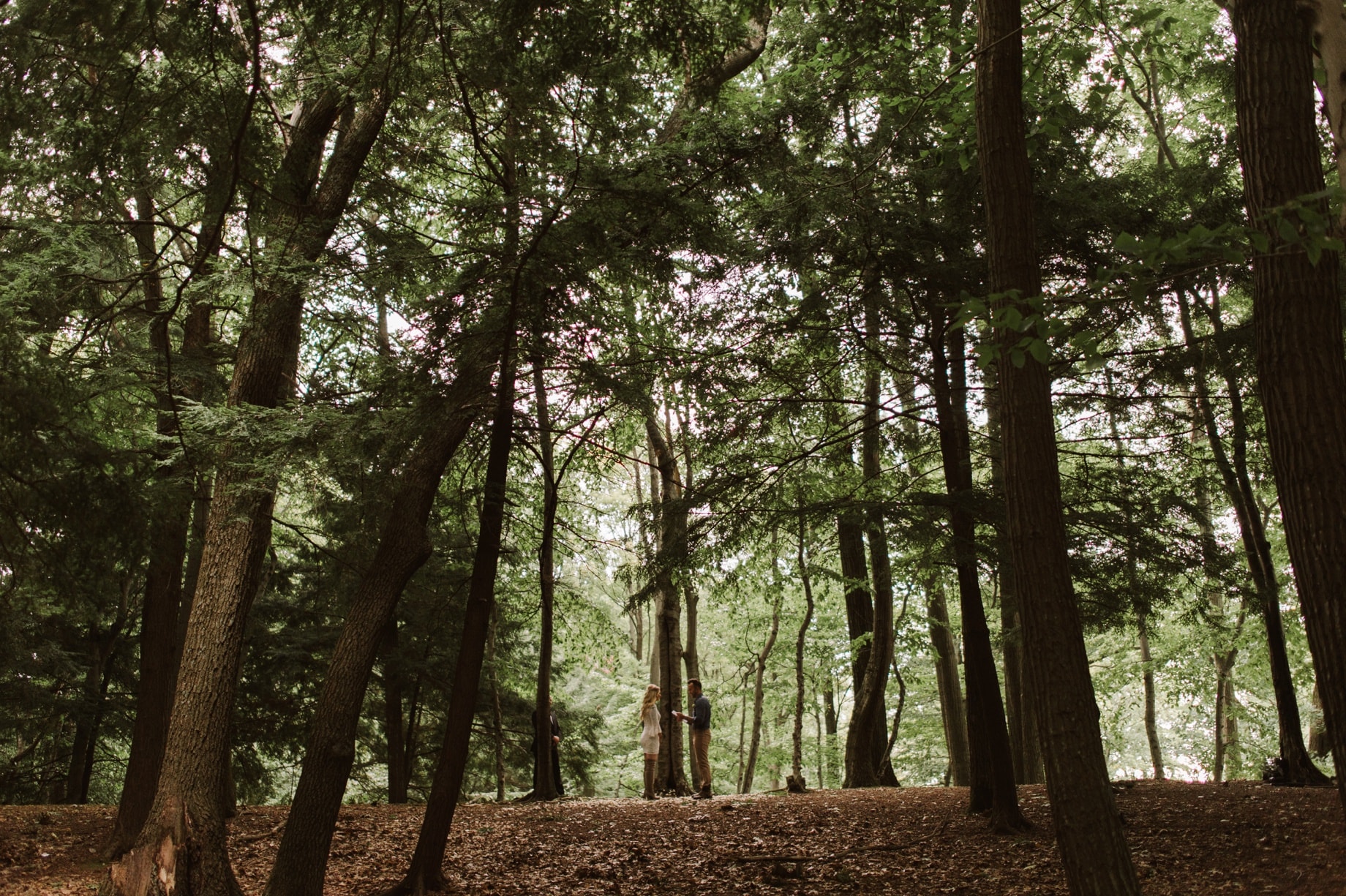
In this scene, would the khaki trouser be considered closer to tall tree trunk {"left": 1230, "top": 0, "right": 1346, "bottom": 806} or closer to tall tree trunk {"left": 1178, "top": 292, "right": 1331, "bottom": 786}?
tall tree trunk {"left": 1178, "top": 292, "right": 1331, "bottom": 786}

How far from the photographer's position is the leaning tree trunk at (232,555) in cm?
662

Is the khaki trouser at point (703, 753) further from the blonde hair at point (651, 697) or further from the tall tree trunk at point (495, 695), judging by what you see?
the tall tree trunk at point (495, 695)

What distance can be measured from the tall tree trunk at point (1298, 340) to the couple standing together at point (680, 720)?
9252 mm

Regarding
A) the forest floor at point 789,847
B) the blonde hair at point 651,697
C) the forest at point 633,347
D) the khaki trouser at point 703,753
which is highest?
the forest at point 633,347

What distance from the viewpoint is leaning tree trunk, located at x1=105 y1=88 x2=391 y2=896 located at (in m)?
6.62

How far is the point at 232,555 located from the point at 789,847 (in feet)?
18.3

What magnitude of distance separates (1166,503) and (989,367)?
7.07 ft

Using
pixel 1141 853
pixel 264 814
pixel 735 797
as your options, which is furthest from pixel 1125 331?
pixel 264 814

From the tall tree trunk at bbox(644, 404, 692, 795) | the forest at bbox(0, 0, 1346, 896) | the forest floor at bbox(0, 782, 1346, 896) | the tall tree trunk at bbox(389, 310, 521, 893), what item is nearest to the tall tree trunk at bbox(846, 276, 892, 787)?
the forest at bbox(0, 0, 1346, 896)

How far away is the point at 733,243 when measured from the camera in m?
8.23

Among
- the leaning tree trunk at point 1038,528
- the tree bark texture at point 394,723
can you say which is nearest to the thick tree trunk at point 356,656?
the leaning tree trunk at point 1038,528

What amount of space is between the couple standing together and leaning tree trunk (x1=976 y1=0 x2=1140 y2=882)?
7.94m

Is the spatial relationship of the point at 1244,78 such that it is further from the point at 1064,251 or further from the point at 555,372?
the point at 555,372

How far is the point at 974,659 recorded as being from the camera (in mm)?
8398
